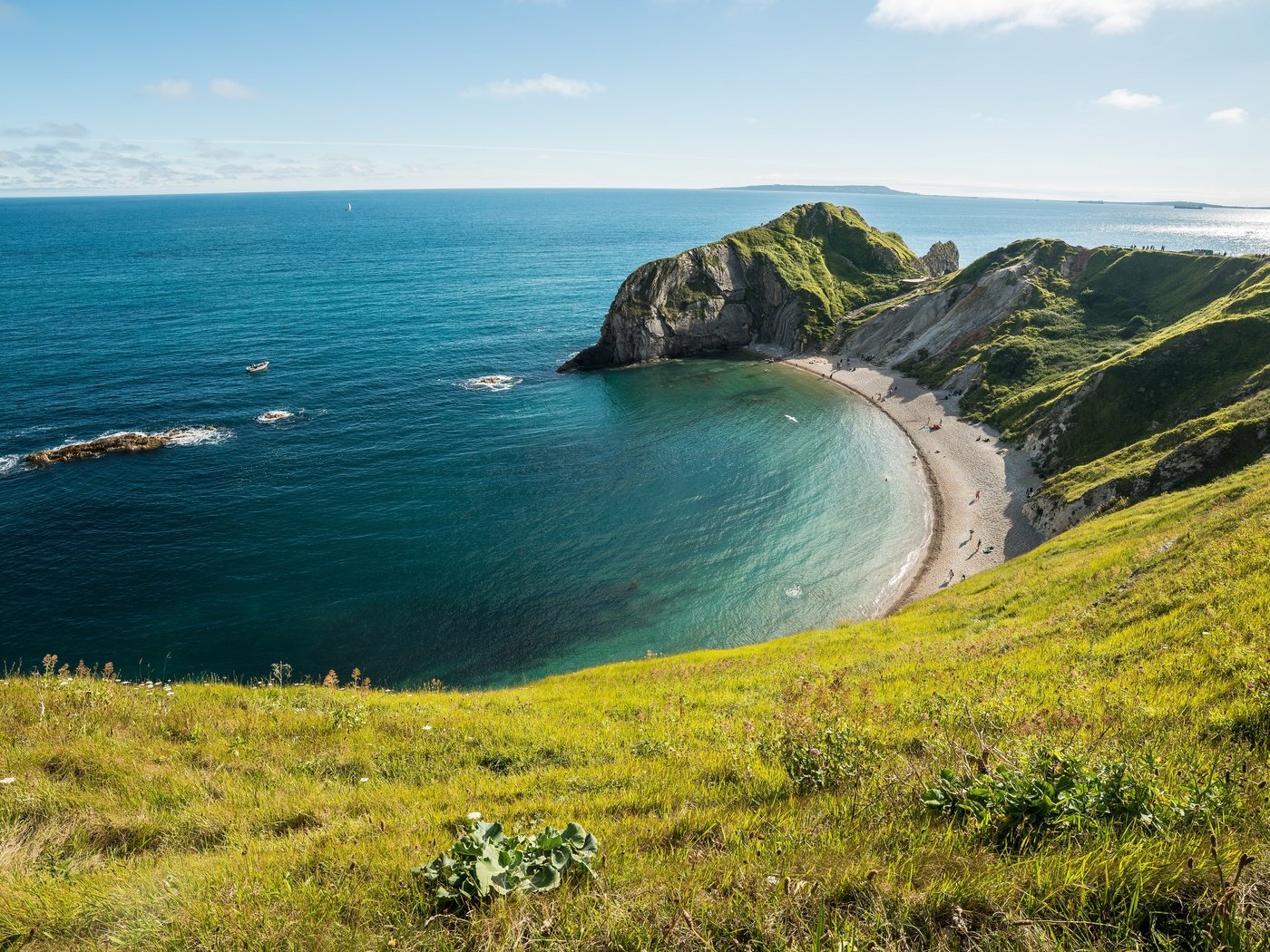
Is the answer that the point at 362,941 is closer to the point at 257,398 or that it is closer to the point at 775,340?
the point at 257,398

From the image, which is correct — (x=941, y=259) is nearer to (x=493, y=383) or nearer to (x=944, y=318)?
(x=944, y=318)

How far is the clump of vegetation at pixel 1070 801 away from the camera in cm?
534

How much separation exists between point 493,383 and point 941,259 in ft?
342

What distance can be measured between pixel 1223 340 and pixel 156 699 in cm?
7629

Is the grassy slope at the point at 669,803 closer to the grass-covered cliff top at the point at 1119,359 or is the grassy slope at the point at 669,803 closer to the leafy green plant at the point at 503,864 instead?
the leafy green plant at the point at 503,864

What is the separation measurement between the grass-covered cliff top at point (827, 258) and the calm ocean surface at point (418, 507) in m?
22.6

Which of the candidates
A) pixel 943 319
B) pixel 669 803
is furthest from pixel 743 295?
pixel 669 803

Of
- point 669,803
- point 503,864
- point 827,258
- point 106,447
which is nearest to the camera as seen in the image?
point 503,864

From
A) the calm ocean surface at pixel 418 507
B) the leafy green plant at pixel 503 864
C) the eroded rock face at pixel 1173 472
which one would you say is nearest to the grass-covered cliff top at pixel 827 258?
the calm ocean surface at pixel 418 507

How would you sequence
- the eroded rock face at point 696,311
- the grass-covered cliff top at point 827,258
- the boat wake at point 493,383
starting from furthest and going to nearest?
the grass-covered cliff top at point 827,258 < the eroded rock face at point 696,311 < the boat wake at point 493,383

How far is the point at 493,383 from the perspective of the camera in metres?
84.2

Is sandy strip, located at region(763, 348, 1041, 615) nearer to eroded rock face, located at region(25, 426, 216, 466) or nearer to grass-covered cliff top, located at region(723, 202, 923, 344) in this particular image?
grass-covered cliff top, located at region(723, 202, 923, 344)

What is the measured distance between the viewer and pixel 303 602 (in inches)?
1574

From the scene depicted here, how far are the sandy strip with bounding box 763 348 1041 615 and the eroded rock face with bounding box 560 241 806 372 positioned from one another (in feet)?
91.8
